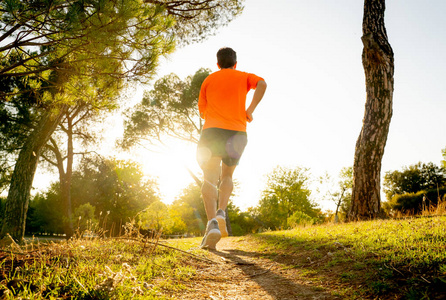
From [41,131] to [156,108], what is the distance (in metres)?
10.9

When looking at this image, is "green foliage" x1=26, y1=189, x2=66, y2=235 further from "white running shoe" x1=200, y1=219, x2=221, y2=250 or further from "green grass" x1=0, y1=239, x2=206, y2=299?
"green grass" x1=0, y1=239, x2=206, y2=299

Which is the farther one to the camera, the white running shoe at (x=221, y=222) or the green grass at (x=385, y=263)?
the white running shoe at (x=221, y=222)

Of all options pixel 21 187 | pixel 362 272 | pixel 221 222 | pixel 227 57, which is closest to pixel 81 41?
pixel 227 57

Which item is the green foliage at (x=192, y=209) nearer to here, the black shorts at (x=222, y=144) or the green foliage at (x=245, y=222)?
the green foliage at (x=245, y=222)

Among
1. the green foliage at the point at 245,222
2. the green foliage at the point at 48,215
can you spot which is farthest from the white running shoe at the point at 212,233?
the green foliage at the point at 245,222

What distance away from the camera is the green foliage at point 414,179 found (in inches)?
1421

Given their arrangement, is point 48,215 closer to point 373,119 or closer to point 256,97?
point 373,119

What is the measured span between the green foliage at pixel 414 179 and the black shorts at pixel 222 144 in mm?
39127

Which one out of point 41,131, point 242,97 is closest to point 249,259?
point 242,97

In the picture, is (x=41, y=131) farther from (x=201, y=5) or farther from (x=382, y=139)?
(x=382, y=139)

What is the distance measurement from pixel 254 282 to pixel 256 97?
2.36m

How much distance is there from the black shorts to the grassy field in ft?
4.25

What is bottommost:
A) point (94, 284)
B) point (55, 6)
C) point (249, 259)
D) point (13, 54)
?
point (249, 259)

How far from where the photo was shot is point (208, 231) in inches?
142
